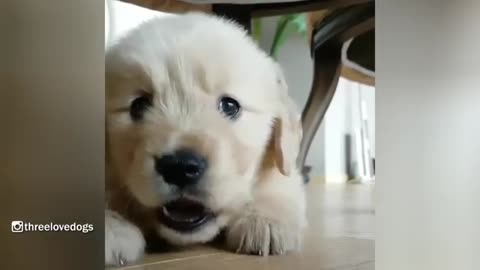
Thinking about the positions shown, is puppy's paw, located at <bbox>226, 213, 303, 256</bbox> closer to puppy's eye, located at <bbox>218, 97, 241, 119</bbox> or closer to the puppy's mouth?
the puppy's mouth

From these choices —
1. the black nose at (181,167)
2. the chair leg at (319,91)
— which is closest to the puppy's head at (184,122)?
the black nose at (181,167)

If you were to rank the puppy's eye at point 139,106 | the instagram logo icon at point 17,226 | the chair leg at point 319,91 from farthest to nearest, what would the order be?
the chair leg at point 319,91, the puppy's eye at point 139,106, the instagram logo icon at point 17,226

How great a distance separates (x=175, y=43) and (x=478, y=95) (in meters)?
0.69

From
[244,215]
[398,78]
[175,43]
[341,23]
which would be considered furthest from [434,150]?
[175,43]

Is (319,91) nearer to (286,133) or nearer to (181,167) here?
(286,133)

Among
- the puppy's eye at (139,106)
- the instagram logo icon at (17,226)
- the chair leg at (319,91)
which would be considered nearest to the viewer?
the instagram logo icon at (17,226)

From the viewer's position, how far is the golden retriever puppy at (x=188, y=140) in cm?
93

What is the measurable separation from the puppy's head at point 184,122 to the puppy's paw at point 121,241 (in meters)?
0.04

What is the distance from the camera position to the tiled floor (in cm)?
97

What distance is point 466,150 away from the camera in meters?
1.32

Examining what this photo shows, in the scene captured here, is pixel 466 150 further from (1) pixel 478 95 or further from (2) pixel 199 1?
(2) pixel 199 1

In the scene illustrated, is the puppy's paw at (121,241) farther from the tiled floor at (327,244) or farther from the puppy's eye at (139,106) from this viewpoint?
the puppy's eye at (139,106)

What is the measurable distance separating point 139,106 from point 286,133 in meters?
0.24

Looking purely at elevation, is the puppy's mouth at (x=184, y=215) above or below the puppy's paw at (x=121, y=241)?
above
